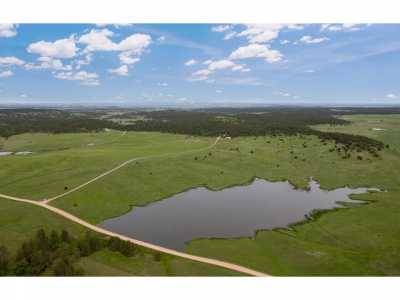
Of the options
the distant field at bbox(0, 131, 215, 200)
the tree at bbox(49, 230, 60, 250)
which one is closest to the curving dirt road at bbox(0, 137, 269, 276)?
the distant field at bbox(0, 131, 215, 200)

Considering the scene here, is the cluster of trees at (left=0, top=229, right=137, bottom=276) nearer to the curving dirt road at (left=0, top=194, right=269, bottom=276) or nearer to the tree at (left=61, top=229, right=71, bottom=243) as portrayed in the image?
the tree at (left=61, top=229, right=71, bottom=243)

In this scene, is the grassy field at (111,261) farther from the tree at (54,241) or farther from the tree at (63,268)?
the tree at (54,241)

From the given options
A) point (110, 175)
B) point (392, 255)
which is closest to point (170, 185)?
point (110, 175)

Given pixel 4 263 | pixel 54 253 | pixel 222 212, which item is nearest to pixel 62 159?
pixel 222 212

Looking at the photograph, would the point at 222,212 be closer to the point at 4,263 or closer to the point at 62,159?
the point at 4,263

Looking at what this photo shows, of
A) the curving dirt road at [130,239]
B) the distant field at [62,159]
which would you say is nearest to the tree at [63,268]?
the curving dirt road at [130,239]

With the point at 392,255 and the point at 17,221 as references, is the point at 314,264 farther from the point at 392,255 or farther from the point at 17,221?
the point at 17,221
